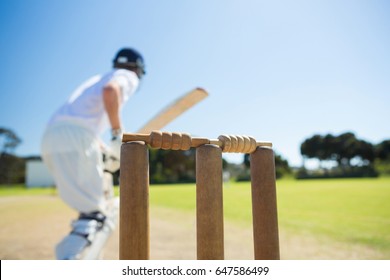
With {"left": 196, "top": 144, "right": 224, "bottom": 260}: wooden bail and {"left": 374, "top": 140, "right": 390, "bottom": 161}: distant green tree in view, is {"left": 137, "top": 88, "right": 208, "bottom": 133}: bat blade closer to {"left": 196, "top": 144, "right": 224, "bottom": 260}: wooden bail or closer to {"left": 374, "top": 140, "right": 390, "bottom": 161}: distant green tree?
{"left": 196, "top": 144, "right": 224, "bottom": 260}: wooden bail

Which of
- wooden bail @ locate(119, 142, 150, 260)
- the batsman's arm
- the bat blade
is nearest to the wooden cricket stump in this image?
wooden bail @ locate(119, 142, 150, 260)

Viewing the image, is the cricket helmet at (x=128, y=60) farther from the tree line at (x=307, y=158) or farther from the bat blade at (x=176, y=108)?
the tree line at (x=307, y=158)

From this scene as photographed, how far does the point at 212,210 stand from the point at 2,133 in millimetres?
25437

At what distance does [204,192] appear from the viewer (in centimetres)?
102

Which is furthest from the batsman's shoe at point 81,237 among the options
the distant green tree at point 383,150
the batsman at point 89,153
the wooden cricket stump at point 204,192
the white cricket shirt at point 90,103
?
the distant green tree at point 383,150

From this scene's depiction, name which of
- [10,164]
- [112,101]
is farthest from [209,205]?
[10,164]

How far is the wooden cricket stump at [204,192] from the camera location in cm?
94

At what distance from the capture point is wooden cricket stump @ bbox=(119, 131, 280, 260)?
940mm

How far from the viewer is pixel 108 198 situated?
86.4 inches

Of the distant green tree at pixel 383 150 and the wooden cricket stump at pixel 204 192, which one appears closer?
the wooden cricket stump at pixel 204 192

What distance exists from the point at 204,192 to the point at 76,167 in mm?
1280

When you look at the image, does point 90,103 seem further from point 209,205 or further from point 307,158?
point 307,158
